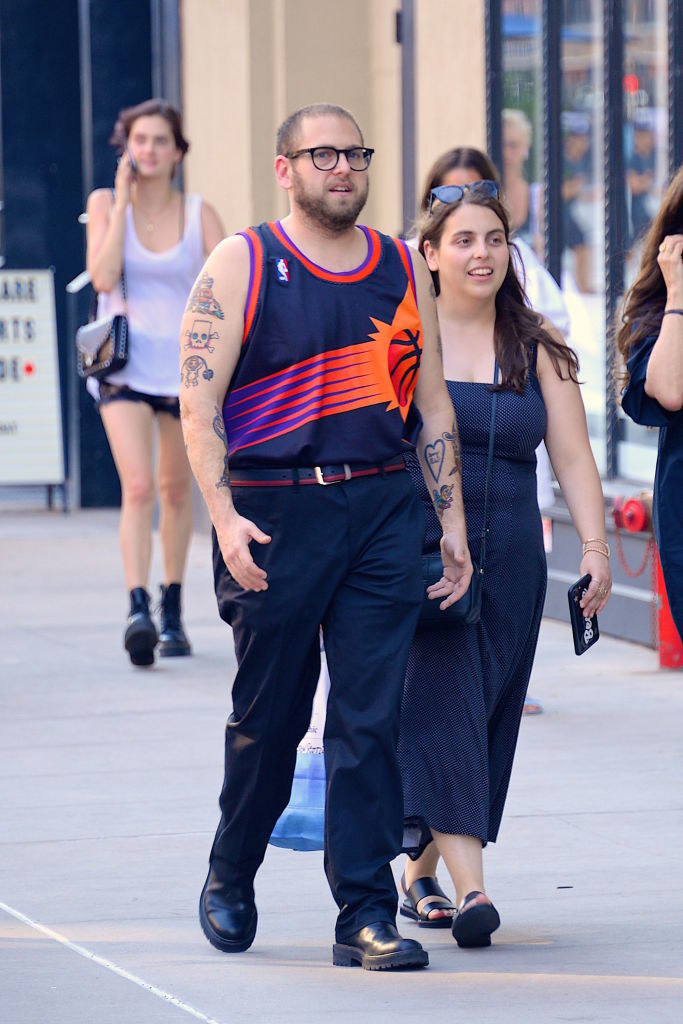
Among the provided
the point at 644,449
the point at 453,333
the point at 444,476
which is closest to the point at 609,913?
the point at 444,476

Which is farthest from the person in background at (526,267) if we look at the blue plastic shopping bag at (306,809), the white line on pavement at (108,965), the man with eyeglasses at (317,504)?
the white line on pavement at (108,965)

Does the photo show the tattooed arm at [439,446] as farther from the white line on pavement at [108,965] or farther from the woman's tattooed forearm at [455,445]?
the white line on pavement at [108,965]

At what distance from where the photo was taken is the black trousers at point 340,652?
457 centimetres

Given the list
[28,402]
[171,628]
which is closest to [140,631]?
[171,628]

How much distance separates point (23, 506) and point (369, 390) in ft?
33.1

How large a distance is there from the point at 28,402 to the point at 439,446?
9.33 m

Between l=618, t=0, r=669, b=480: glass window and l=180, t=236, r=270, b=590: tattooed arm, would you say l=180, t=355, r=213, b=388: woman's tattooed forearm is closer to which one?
l=180, t=236, r=270, b=590: tattooed arm

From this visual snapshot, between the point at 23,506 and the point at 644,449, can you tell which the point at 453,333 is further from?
the point at 23,506

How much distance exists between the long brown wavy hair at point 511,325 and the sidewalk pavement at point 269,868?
86 centimetres

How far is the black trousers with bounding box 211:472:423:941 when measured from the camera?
4566 mm

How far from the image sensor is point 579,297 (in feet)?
32.4

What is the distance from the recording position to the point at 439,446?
4824mm

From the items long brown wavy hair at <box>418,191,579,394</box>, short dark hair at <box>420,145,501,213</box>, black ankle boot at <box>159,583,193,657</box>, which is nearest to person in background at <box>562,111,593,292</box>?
black ankle boot at <box>159,583,193,657</box>

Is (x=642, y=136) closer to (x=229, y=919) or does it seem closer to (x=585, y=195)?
(x=585, y=195)
